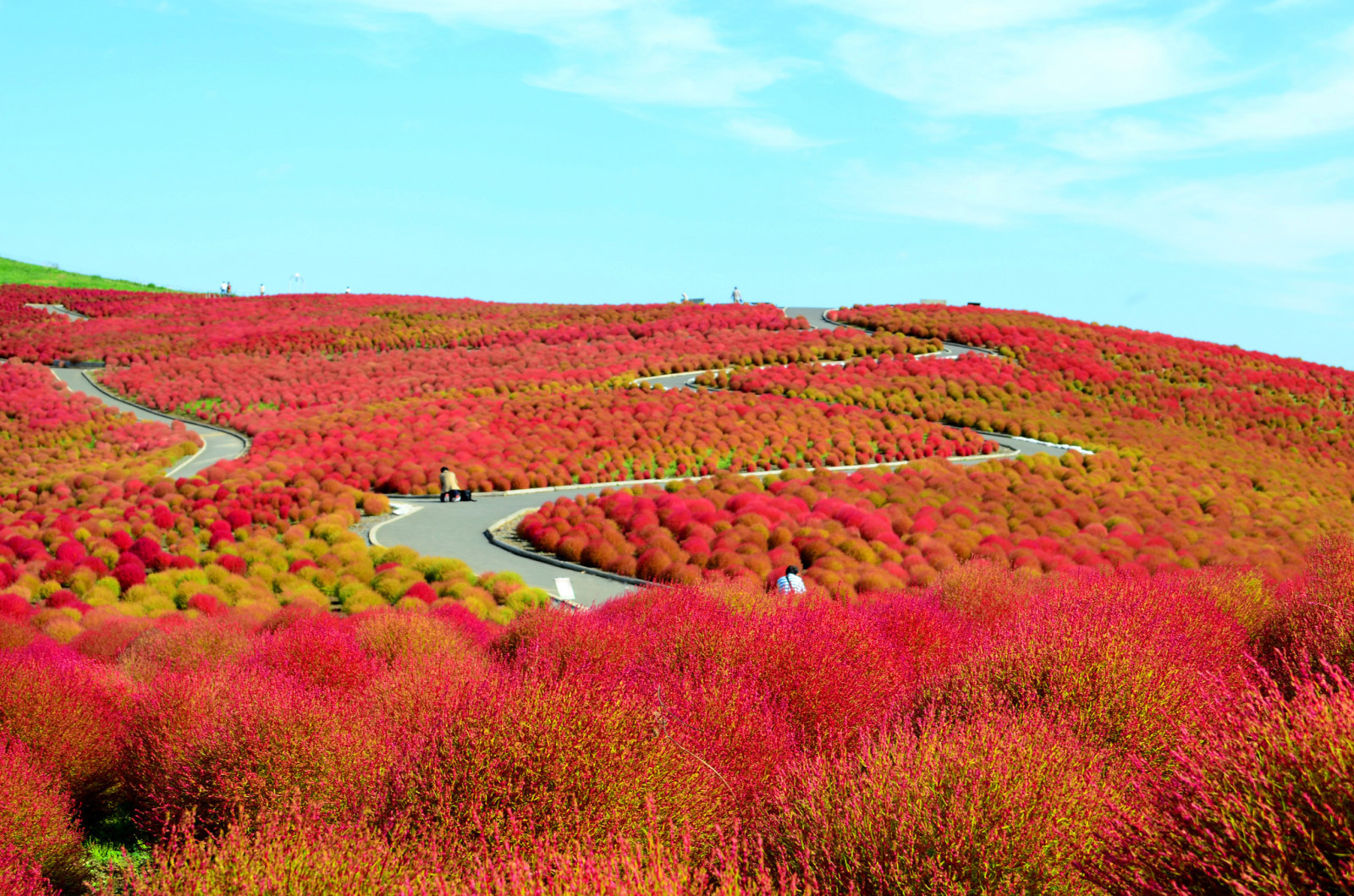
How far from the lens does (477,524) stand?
21.7 metres

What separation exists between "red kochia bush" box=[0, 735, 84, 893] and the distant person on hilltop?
633 inches

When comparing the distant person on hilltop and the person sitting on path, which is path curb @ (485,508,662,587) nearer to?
the person sitting on path

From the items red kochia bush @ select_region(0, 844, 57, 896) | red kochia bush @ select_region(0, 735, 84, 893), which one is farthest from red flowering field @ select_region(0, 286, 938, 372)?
red kochia bush @ select_region(0, 844, 57, 896)

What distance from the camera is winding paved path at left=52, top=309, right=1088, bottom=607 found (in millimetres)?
17805

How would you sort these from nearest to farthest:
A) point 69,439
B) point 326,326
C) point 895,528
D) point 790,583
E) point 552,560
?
point 790,583 → point 552,560 → point 895,528 → point 69,439 → point 326,326

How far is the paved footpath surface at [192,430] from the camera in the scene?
92.8 ft

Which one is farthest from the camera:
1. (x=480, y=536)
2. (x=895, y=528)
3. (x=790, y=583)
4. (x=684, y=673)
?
(x=480, y=536)

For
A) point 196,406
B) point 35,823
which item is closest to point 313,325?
point 196,406

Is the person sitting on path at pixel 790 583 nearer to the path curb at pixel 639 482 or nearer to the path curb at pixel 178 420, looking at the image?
the path curb at pixel 639 482

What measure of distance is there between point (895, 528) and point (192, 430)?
82.2ft

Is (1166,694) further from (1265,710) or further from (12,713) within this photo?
(12,713)

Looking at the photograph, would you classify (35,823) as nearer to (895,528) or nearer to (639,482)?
(895,528)

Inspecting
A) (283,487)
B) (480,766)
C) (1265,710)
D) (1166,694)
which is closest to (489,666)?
(480,766)

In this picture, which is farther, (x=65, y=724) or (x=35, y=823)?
(x=65, y=724)
